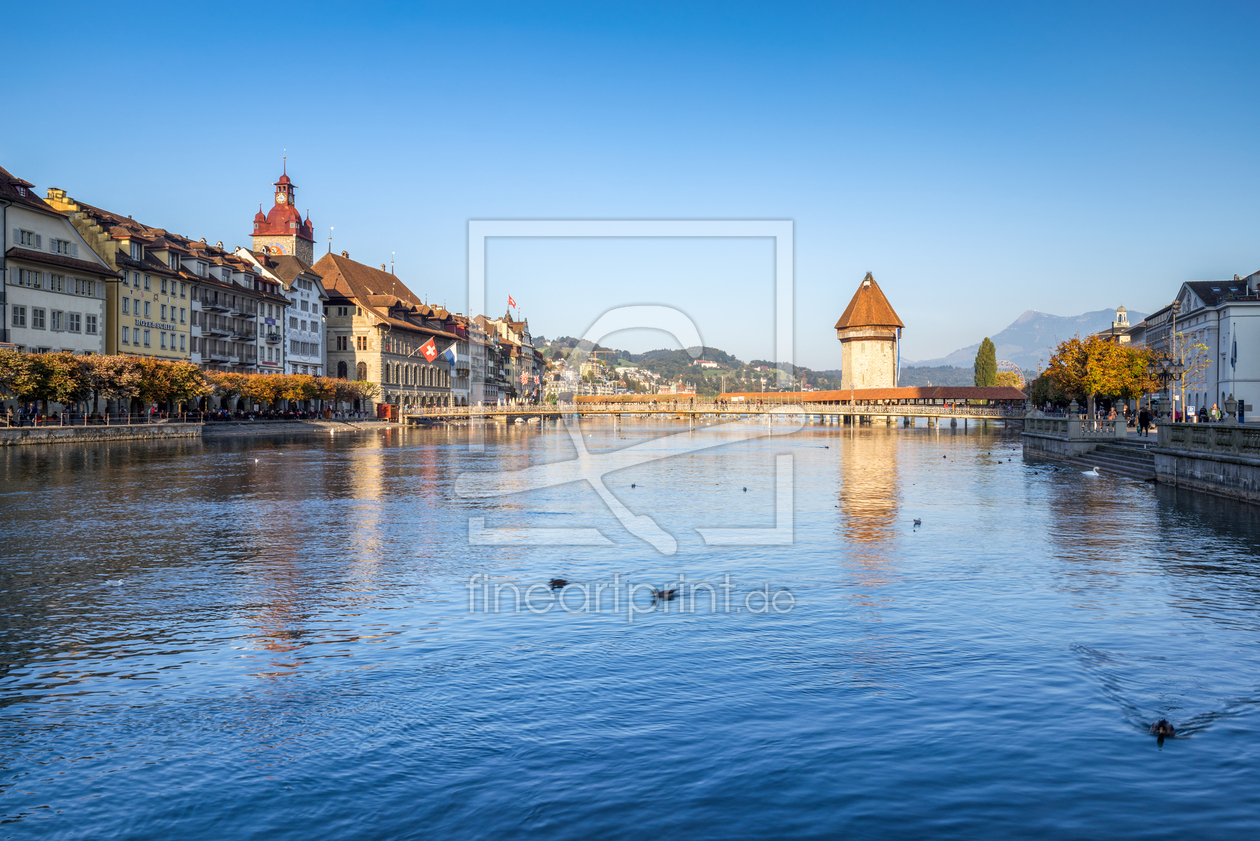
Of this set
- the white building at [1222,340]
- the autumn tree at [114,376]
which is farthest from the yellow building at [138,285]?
the white building at [1222,340]

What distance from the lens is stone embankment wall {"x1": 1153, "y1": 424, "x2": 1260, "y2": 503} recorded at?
92.7 ft

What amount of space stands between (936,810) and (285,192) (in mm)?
134073

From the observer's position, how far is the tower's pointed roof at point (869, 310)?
530 ft

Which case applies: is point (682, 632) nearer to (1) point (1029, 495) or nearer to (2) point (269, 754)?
(2) point (269, 754)

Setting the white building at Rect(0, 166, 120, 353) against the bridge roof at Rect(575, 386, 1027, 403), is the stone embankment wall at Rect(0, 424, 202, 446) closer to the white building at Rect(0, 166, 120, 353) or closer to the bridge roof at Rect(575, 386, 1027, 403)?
the white building at Rect(0, 166, 120, 353)

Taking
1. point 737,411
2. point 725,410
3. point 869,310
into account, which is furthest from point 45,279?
point 869,310

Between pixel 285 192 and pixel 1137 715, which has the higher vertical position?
pixel 285 192

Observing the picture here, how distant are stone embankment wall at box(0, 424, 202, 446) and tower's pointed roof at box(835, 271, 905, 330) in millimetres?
115662

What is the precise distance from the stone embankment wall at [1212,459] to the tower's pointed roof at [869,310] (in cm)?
12698

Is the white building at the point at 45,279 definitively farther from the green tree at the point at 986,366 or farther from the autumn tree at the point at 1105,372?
the green tree at the point at 986,366

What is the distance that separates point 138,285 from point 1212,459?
244 feet

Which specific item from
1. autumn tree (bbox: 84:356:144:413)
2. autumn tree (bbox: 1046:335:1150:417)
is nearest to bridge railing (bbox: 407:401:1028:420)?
autumn tree (bbox: 1046:335:1150:417)

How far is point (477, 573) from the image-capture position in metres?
18.2

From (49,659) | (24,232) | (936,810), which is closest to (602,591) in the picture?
(49,659)
